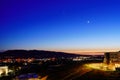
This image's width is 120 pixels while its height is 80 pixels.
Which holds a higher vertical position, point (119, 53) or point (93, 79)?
point (119, 53)

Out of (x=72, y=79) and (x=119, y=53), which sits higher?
(x=119, y=53)

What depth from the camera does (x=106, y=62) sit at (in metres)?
71.5

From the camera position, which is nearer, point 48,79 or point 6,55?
point 48,79

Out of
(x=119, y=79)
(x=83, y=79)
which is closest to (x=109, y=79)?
(x=119, y=79)

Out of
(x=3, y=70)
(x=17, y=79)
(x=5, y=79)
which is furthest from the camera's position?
(x=3, y=70)

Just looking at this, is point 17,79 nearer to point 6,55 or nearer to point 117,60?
point 117,60

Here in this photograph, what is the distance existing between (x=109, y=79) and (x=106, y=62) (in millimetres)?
36216

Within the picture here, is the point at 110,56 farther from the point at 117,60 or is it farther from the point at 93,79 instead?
the point at 93,79

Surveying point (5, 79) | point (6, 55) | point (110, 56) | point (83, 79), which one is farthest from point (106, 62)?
point (6, 55)

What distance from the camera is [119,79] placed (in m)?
34.7

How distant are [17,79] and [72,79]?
1257cm

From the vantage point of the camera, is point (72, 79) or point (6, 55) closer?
point (72, 79)

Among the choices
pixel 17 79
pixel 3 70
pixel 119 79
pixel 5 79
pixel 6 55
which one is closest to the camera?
pixel 17 79

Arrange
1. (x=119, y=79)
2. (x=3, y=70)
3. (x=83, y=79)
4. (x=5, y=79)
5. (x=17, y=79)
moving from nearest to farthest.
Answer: (x=17, y=79)
(x=119, y=79)
(x=5, y=79)
(x=83, y=79)
(x=3, y=70)
